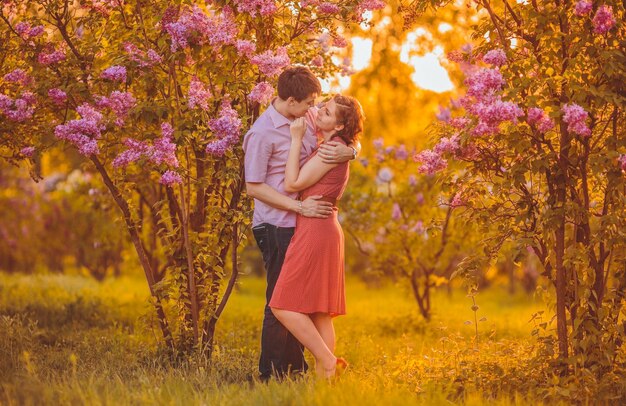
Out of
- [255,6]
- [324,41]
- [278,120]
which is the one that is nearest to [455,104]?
[324,41]

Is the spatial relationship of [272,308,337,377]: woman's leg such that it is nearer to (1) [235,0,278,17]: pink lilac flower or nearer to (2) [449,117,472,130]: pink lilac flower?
(2) [449,117,472,130]: pink lilac flower

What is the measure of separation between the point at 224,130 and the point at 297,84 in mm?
595

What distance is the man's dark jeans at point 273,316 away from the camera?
541cm

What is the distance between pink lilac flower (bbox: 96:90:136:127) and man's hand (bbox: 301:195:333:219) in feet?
4.89

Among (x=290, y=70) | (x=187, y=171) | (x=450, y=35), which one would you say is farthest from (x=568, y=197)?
(x=450, y=35)

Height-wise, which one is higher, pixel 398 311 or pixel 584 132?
pixel 584 132

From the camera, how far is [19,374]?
5148 mm

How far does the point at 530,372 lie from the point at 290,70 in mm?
2474

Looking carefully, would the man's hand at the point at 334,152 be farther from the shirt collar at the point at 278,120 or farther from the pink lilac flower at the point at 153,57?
the pink lilac flower at the point at 153,57

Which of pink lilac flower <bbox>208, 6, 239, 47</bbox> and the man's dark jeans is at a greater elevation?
pink lilac flower <bbox>208, 6, 239, 47</bbox>

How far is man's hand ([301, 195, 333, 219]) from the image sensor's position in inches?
206

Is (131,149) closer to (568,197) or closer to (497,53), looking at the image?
(497,53)

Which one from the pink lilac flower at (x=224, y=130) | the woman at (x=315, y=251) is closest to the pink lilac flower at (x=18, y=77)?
the pink lilac flower at (x=224, y=130)

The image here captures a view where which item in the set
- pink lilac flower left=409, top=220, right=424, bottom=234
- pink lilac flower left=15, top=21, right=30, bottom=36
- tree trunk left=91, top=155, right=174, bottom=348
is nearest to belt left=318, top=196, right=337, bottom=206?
tree trunk left=91, top=155, right=174, bottom=348
